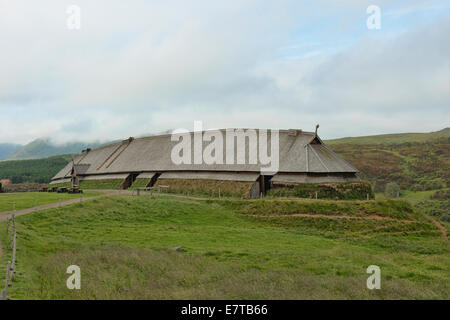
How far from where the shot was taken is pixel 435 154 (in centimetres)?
9331

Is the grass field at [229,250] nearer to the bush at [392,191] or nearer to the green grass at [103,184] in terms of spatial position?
the green grass at [103,184]

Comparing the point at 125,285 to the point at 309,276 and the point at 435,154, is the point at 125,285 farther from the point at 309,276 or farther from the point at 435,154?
the point at 435,154

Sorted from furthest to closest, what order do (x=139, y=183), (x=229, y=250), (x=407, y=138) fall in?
(x=407, y=138) → (x=139, y=183) → (x=229, y=250)

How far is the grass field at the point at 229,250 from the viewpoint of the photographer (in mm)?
12055

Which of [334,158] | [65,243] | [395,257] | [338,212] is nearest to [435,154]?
[334,158]

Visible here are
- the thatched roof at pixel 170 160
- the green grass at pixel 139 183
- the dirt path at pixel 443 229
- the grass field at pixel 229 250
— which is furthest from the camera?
the green grass at pixel 139 183

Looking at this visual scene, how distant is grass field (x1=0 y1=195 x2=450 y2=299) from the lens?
39.5 ft

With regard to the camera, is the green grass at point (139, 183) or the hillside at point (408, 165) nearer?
the green grass at point (139, 183)

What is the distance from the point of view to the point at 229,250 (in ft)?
62.8

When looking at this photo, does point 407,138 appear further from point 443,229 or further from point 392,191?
point 443,229

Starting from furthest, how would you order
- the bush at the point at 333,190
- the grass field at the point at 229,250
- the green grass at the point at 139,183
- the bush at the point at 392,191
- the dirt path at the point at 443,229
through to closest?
1. the bush at the point at 392,191
2. the green grass at the point at 139,183
3. the bush at the point at 333,190
4. the dirt path at the point at 443,229
5. the grass field at the point at 229,250

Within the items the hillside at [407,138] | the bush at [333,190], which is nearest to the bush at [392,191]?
the bush at [333,190]

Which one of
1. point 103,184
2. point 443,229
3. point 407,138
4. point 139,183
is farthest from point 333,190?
point 407,138

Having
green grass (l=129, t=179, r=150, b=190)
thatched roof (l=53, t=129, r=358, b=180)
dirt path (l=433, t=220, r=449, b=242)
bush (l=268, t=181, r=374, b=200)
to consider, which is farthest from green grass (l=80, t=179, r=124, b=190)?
dirt path (l=433, t=220, r=449, b=242)
